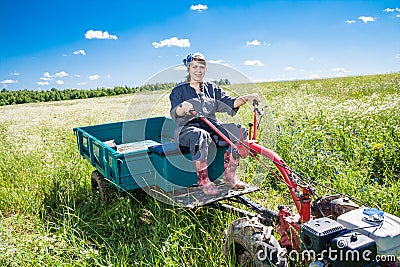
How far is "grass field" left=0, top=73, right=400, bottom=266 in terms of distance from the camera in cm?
370

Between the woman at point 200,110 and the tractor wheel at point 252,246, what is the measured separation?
32.9 inches

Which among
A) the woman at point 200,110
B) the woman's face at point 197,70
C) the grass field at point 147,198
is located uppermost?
the woman's face at point 197,70

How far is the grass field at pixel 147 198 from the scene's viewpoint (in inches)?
146

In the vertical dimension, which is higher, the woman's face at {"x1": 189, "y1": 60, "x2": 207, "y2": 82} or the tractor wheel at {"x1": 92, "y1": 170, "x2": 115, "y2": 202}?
the woman's face at {"x1": 189, "y1": 60, "x2": 207, "y2": 82}

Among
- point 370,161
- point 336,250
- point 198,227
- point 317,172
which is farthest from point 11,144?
point 336,250

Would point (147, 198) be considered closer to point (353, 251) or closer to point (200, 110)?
point (200, 110)

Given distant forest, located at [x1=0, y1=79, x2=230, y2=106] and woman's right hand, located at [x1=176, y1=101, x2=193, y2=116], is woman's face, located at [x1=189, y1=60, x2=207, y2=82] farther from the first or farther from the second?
distant forest, located at [x1=0, y1=79, x2=230, y2=106]

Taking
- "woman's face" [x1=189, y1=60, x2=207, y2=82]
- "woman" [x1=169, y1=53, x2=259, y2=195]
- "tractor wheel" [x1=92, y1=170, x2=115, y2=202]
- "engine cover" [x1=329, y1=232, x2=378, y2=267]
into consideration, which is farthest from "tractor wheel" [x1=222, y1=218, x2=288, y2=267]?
"tractor wheel" [x1=92, y1=170, x2=115, y2=202]

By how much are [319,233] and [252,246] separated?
2.05ft

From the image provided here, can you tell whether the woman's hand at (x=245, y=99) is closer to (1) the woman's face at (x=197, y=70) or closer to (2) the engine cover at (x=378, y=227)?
(1) the woman's face at (x=197, y=70)

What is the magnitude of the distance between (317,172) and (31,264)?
3663mm

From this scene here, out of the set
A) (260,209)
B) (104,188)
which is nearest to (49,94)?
(104,188)

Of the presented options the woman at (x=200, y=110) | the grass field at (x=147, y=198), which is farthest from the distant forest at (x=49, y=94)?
the woman at (x=200, y=110)

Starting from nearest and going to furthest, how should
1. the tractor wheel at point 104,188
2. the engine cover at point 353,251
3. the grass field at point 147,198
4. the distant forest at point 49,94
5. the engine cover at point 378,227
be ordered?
1. the engine cover at point 353,251
2. the engine cover at point 378,227
3. the grass field at point 147,198
4. the tractor wheel at point 104,188
5. the distant forest at point 49,94
